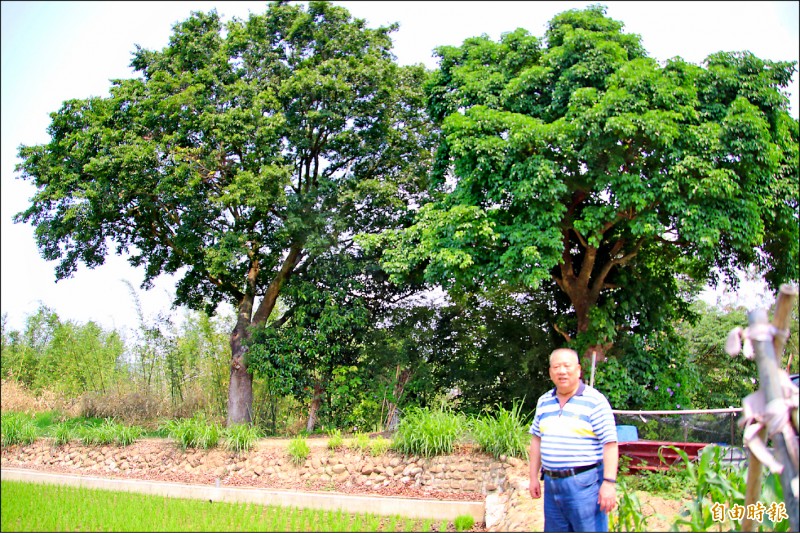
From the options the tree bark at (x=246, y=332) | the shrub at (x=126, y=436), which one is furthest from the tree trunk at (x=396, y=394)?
the shrub at (x=126, y=436)

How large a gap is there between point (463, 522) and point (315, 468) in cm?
359

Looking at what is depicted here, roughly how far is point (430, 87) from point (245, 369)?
674cm

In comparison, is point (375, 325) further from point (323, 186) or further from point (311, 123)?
point (311, 123)

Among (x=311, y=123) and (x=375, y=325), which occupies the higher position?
(x=311, y=123)

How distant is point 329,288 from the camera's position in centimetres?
1189

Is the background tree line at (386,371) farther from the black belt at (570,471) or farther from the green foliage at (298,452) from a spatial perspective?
the black belt at (570,471)

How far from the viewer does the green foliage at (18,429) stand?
6316 mm

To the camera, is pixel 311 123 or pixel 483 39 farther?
pixel 311 123

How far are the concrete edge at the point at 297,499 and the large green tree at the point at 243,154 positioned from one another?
419cm

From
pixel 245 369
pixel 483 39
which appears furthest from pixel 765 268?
pixel 245 369

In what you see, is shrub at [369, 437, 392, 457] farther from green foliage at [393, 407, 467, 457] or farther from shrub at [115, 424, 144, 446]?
shrub at [115, 424, 144, 446]

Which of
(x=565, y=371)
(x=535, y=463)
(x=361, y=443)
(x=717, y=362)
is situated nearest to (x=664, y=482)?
(x=535, y=463)

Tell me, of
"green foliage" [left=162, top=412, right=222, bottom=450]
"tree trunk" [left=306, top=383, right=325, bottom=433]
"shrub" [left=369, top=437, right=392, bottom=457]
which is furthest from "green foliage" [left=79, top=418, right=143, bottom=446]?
"shrub" [left=369, top=437, right=392, bottom=457]

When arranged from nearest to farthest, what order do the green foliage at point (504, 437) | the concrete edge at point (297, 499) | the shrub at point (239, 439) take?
the concrete edge at point (297, 499)
the green foliage at point (504, 437)
the shrub at point (239, 439)
